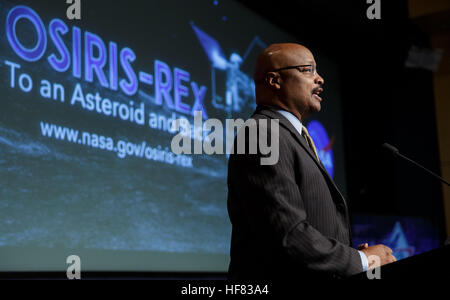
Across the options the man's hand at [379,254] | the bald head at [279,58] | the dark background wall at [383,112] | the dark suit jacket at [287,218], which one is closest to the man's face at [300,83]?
the bald head at [279,58]

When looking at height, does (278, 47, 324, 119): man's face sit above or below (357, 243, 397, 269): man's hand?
above

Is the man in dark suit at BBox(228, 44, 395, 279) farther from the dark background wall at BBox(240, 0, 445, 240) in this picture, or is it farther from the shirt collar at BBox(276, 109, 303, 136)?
the dark background wall at BBox(240, 0, 445, 240)

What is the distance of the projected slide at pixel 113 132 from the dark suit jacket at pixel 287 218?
1.56m

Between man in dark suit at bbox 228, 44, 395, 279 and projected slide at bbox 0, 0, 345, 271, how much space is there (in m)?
1.52

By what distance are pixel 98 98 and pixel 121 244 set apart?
0.82 metres

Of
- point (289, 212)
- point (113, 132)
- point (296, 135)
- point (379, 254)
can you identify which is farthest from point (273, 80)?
point (113, 132)

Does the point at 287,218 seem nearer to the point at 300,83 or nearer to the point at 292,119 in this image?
the point at 292,119

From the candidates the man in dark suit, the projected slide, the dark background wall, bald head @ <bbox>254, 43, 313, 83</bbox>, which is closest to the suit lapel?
the man in dark suit

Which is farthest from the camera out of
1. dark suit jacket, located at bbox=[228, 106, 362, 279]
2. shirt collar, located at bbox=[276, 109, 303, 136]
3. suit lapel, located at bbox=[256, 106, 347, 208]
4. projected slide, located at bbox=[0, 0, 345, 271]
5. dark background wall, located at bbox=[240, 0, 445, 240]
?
dark background wall, located at bbox=[240, 0, 445, 240]

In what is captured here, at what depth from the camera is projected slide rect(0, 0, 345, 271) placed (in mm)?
2775

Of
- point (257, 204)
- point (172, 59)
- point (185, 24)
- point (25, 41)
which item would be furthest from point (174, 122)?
point (257, 204)

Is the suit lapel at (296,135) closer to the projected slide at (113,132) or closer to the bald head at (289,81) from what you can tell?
the bald head at (289,81)

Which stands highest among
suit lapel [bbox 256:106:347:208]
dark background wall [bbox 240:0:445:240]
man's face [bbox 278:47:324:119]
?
dark background wall [bbox 240:0:445:240]

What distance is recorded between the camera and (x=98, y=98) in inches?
125
